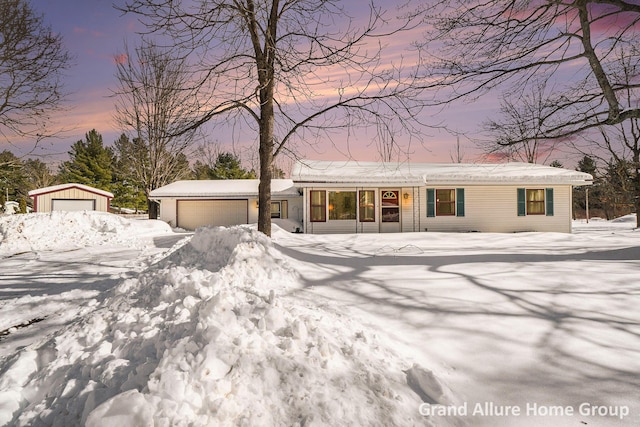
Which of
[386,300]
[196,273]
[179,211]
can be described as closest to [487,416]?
[386,300]

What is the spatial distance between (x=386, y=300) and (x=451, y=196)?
14.2 m

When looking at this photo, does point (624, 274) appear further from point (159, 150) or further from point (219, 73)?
point (159, 150)

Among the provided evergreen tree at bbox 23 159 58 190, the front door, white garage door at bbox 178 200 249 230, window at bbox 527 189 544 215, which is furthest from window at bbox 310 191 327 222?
evergreen tree at bbox 23 159 58 190

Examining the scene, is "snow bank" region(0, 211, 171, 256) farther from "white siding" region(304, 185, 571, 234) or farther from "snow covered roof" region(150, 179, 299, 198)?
"white siding" region(304, 185, 571, 234)

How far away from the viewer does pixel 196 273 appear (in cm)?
423

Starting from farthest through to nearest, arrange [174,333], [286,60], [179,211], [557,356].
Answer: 1. [179,211]
2. [286,60]
3. [557,356]
4. [174,333]

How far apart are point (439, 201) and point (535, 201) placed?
5.55 meters

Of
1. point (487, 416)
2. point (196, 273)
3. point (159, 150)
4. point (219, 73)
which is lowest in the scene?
point (487, 416)

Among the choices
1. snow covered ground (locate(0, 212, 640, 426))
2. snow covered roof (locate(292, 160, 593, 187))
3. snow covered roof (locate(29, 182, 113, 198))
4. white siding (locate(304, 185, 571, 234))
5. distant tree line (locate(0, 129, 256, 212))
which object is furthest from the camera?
distant tree line (locate(0, 129, 256, 212))

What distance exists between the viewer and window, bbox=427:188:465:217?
16.8 metres

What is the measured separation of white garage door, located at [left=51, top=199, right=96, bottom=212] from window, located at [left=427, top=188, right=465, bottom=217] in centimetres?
2421

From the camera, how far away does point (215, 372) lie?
217 centimetres

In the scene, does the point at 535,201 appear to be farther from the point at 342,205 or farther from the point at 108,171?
the point at 108,171

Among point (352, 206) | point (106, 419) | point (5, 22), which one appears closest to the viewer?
point (106, 419)
